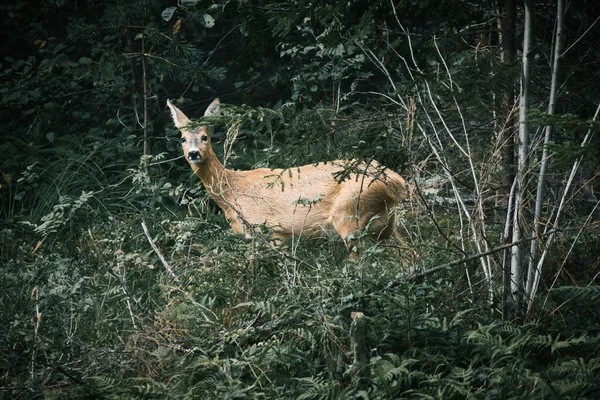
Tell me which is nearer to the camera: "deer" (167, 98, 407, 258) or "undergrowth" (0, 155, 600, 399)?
"undergrowth" (0, 155, 600, 399)

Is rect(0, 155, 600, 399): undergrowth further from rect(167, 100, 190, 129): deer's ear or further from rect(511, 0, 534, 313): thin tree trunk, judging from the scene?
rect(167, 100, 190, 129): deer's ear

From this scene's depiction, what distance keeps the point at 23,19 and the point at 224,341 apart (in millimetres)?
7387

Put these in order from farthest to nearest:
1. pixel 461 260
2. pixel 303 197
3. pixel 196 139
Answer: pixel 196 139 < pixel 303 197 < pixel 461 260

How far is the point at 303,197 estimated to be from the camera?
302 inches

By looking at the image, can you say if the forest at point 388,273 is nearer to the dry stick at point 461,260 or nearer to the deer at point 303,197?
the dry stick at point 461,260

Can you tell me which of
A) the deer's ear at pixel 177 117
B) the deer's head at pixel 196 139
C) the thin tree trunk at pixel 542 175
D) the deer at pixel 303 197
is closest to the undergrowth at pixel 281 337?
the thin tree trunk at pixel 542 175

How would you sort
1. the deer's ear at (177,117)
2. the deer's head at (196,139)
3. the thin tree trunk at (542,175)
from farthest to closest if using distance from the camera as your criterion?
the deer's ear at (177,117) → the deer's head at (196,139) → the thin tree trunk at (542,175)

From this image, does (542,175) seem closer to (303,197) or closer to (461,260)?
(461,260)

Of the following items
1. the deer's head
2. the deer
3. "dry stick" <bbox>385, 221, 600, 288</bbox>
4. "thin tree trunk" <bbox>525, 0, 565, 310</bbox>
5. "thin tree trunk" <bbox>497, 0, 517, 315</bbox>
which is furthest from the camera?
the deer's head

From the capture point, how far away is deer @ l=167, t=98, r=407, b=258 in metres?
7.31

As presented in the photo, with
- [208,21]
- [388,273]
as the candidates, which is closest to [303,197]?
[388,273]

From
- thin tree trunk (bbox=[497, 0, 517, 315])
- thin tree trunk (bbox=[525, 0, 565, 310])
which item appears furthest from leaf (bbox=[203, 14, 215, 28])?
thin tree trunk (bbox=[525, 0, 565, 310])

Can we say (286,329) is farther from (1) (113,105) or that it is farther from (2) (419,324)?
(1) (113,105)

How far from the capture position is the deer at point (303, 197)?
731 cm
